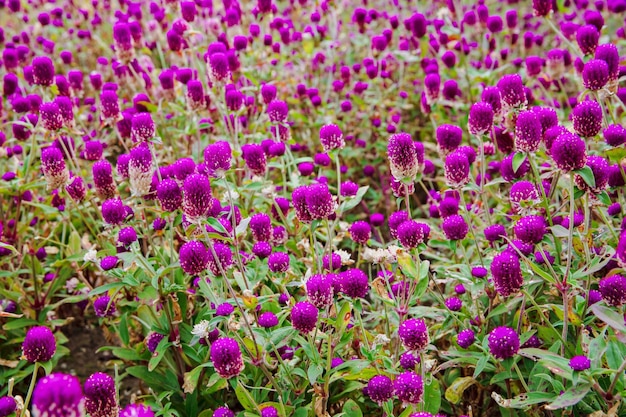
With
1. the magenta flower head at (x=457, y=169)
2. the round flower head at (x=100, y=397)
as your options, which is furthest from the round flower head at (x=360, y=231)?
the round flower head at (x=100, y=397)

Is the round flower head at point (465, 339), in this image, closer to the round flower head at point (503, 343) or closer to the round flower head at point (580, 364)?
the round flower head at point (503, 343)

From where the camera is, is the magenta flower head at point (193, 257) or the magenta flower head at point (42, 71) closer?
the magenta flower head at point (193, 257)

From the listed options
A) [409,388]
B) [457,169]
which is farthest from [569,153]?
[409,388]

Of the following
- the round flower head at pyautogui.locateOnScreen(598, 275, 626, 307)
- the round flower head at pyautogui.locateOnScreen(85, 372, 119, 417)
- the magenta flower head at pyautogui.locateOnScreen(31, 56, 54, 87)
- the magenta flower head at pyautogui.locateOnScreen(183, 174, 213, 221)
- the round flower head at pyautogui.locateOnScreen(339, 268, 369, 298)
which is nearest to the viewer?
the round flower head at pyautogui.locateOnScreen(85, 372, 119, 417)

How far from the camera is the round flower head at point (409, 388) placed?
170cm

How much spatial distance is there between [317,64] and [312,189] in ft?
9.84

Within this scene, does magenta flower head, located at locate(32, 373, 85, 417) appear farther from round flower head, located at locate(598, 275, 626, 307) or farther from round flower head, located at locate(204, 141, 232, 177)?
round flower head, located at locate(598, 275, 626, 307)

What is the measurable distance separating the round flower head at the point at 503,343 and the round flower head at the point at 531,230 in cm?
32

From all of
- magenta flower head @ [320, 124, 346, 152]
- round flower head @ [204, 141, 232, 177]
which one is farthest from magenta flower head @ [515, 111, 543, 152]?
round flower head @ [204, 141, 232, 177]

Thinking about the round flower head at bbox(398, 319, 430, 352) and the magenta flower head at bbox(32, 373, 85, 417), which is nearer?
the magenta flower head at bbox(32, 373, 85, 417)

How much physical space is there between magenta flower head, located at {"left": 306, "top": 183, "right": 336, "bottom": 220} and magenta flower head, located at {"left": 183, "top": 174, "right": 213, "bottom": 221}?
0.31 meters

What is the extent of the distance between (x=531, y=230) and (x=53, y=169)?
1738 mm

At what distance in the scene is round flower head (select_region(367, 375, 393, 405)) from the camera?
1754mm

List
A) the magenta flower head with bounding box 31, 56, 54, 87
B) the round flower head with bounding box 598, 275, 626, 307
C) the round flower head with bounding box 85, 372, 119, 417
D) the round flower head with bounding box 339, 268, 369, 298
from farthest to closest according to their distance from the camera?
the magenta flower head with bounding box 31, 56, 54, 87, the round flower head with bounding box 339, 268, 369, 298, the round flower head with bounding box 598, 275, 626, 307, the round flower head with bounding box 85, 372, 119, 417
